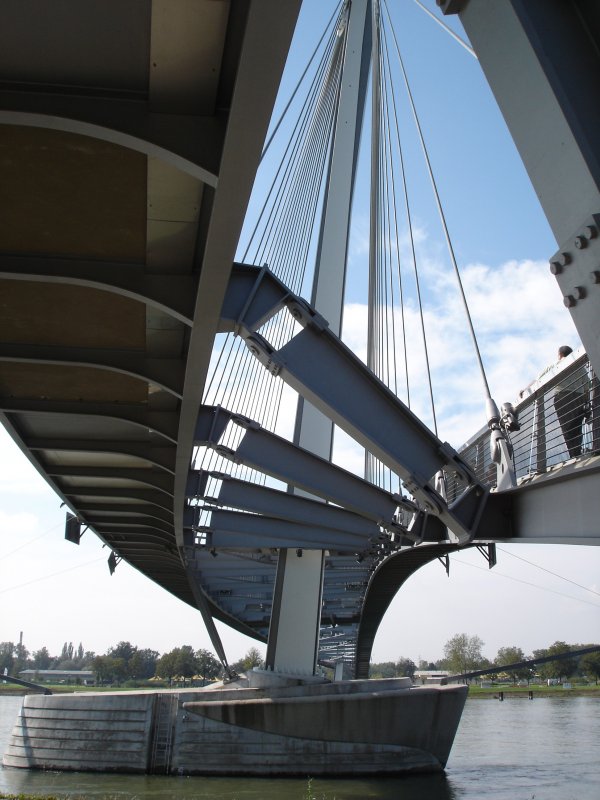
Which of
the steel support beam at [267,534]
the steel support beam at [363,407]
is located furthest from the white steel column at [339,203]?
the steel support beam at [363,407]

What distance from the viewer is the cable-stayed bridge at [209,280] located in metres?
3.96

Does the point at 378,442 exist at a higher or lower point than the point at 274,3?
lower

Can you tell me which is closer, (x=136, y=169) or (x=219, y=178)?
(x=219, y=178)

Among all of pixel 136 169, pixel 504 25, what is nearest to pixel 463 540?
pixel 136 169

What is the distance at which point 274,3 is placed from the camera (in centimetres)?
375

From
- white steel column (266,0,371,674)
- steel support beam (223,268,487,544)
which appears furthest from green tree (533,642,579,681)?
steel support beam (223,268,487,544)

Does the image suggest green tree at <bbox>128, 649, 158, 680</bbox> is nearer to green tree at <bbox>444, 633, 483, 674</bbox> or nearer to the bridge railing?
green tree at <bbox>444, 633, 483, 674</bbox>

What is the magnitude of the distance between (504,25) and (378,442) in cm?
769

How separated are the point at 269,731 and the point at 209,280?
18.8m

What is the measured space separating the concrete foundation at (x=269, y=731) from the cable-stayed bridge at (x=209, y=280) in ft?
14.9

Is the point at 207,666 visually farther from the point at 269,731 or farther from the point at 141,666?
the point at 269,731

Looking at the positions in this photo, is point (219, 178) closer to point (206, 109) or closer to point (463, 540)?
point (206, 109)

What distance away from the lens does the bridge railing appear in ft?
27.4

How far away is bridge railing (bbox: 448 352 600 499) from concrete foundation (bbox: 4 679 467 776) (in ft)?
43.9
